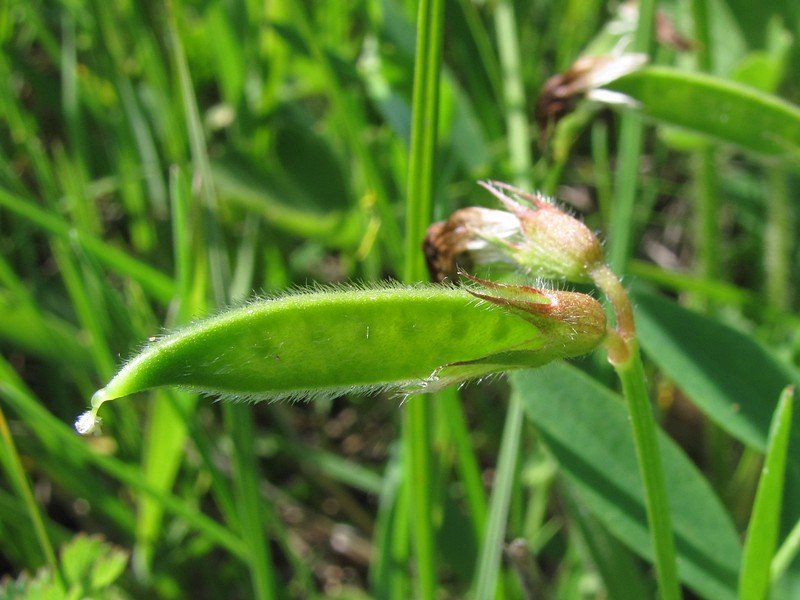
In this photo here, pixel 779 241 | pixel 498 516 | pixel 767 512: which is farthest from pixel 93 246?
pixel 779 241

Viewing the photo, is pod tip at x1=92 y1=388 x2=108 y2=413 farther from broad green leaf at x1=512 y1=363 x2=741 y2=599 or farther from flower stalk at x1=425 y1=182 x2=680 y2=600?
broad green leaf at x1=512 y1=363 x2=741 y2=599

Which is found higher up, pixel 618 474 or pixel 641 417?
pixel 641 417

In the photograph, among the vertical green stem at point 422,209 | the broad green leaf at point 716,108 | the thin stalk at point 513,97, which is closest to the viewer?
the vertical green stem at point 422,209

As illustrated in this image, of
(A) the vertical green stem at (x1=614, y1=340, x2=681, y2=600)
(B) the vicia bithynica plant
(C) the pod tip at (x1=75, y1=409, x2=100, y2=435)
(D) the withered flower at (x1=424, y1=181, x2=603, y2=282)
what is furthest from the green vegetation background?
(C) the pod tip at (x1=75, y1=409, x2=100, y2=435)

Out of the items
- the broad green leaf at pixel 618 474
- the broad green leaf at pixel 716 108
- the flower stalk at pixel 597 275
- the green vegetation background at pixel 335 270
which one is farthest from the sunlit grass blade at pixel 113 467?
the broad green leaf at pixel 716 108

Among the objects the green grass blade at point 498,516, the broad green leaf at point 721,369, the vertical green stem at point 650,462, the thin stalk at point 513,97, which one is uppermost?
the thin stalk at point 513,97

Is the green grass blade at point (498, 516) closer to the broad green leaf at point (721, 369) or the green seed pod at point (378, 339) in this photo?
the broad green leaf at point (721, 369)

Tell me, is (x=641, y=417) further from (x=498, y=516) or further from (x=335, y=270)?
(x=335, y=270)
